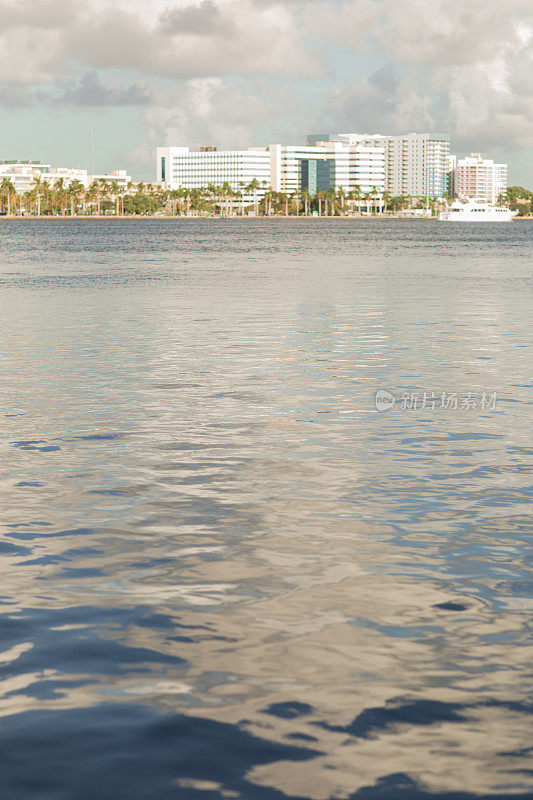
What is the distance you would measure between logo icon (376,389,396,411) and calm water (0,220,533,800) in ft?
0.90

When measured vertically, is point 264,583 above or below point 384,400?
below

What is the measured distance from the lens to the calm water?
23.6 feet

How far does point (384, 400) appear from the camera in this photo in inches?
832

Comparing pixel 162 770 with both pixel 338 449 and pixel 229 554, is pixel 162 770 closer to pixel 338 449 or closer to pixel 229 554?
pixel 229 554

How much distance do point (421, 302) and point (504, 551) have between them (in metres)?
34.5

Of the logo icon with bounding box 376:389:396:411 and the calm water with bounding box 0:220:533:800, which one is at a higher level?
the logo icon with bounding box 376:389:396:411

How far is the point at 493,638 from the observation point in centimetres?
916

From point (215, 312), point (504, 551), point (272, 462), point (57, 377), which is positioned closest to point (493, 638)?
point (504, 551)

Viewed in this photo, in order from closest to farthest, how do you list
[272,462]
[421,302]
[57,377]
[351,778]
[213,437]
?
[351,778] < [272,462] < [213,437] < [57,377] < [421,302]

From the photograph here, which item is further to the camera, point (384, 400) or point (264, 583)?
point (384, 400)

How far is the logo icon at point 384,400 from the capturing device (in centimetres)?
2034

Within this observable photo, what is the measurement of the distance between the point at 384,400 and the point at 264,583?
36.1 feet

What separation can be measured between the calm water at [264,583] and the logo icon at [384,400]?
27cm

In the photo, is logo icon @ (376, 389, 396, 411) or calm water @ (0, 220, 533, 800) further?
logo icon @ (376, 389, 396, 411)
